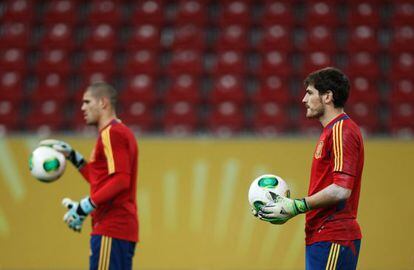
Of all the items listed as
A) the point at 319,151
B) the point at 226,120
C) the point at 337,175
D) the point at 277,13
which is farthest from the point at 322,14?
the point at 337,175

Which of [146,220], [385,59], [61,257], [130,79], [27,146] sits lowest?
[61,257]

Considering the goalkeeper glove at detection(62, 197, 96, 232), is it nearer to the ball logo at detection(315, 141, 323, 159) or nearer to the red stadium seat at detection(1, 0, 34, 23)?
the ball logo at detection(315, 141, 323, 159)

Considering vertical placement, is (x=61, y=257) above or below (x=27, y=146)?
below

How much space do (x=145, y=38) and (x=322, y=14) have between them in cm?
283

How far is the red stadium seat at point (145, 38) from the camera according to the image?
411 inches

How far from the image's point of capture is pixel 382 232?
23.9 feet

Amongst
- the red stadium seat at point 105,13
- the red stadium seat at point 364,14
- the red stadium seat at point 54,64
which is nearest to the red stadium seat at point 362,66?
the red stadium seat at point 364,14

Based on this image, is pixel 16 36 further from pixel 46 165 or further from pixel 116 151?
pixel 116 151

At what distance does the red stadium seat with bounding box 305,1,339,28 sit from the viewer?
10.5 metres

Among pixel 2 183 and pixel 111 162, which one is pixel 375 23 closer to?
pixel 2 183

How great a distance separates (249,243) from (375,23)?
4.85 metres

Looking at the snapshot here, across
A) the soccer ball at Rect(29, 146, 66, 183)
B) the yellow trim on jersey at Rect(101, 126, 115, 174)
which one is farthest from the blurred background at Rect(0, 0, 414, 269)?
the yellow trim on jersey at Rect(101, 126, 115, 174)

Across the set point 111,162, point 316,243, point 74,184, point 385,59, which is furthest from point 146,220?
point 385,59

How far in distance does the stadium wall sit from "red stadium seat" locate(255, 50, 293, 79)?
2.56 metres
